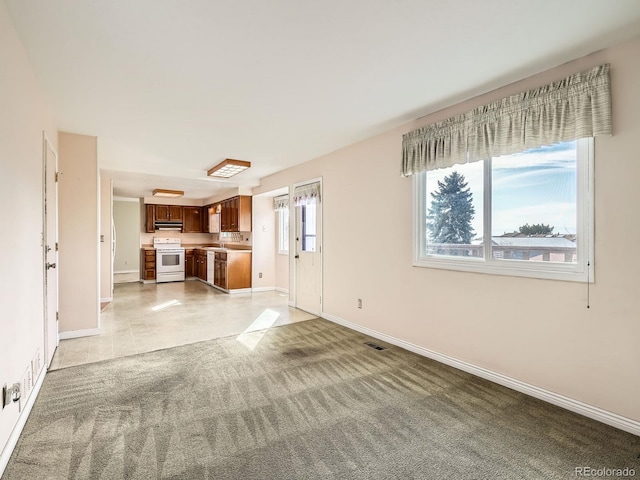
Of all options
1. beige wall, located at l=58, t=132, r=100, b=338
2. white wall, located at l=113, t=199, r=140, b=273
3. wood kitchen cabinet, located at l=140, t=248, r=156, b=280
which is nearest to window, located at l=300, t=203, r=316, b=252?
beige wall, located at l=58, t=132, r=100, b=338

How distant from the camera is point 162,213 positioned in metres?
9.09

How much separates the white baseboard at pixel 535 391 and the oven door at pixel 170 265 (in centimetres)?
694

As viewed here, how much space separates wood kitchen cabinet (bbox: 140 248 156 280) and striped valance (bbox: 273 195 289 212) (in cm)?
384

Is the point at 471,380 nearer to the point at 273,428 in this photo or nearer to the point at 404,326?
the point at 404,326

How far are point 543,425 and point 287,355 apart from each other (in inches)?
86.4

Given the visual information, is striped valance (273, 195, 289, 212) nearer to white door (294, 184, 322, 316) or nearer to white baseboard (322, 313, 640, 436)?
white door (294, 184, 322, 316)

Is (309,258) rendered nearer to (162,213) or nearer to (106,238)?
(106,238)

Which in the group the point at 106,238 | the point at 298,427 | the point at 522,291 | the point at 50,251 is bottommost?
the point at 298,427

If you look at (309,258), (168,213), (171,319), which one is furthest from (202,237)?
(309,258)

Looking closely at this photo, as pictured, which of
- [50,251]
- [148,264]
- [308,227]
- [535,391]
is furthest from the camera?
[148,264]

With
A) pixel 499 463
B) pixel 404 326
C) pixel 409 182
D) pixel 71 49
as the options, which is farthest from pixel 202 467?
pixel 409 182

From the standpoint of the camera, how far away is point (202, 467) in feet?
5.64

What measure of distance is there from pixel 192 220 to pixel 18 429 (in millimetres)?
8145

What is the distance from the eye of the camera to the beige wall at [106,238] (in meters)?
6.08
